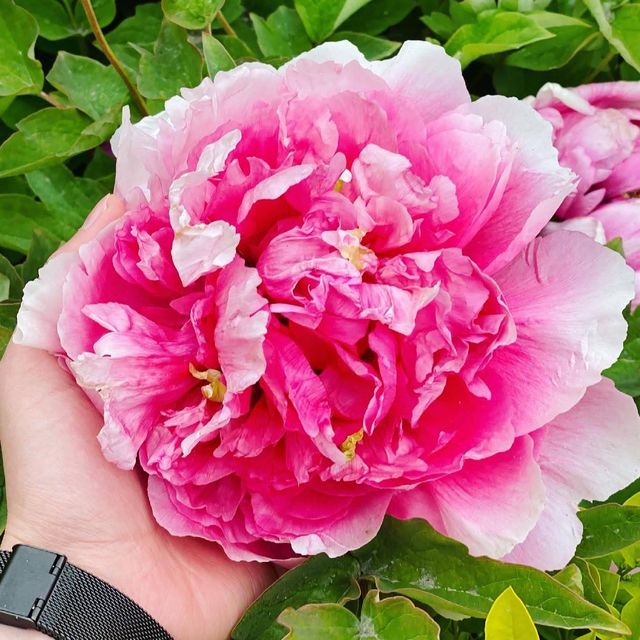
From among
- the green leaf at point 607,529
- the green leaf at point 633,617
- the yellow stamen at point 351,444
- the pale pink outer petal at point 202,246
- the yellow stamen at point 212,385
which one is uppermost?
the pale pink outer petal at point 202,246

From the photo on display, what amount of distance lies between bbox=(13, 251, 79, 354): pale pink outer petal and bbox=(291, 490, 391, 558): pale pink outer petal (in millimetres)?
245

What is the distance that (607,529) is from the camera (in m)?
0.72

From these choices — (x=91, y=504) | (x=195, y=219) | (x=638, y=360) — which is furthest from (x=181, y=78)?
(x=638, y=360)

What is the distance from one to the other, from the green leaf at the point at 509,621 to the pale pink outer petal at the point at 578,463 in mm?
97

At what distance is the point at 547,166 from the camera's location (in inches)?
27.2

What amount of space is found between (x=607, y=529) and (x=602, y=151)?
0.38m

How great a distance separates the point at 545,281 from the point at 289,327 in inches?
8.0

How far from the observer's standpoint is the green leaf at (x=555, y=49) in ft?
3.21

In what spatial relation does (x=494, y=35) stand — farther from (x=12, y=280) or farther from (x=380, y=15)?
(x=12, y=280)

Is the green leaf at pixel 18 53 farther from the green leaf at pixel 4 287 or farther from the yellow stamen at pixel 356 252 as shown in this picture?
the yellow stamen at pixel 356 252

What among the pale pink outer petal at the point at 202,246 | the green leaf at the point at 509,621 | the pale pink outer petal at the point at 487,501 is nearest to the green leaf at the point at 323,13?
the pale pink outer petal at the point at 202,246

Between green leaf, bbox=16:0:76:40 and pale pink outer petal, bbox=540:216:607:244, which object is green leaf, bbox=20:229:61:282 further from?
pale pink outer petal, bbox=540:216:607:244

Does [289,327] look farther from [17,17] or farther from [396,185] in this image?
[17,17]

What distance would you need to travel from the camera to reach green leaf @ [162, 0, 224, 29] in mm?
857
